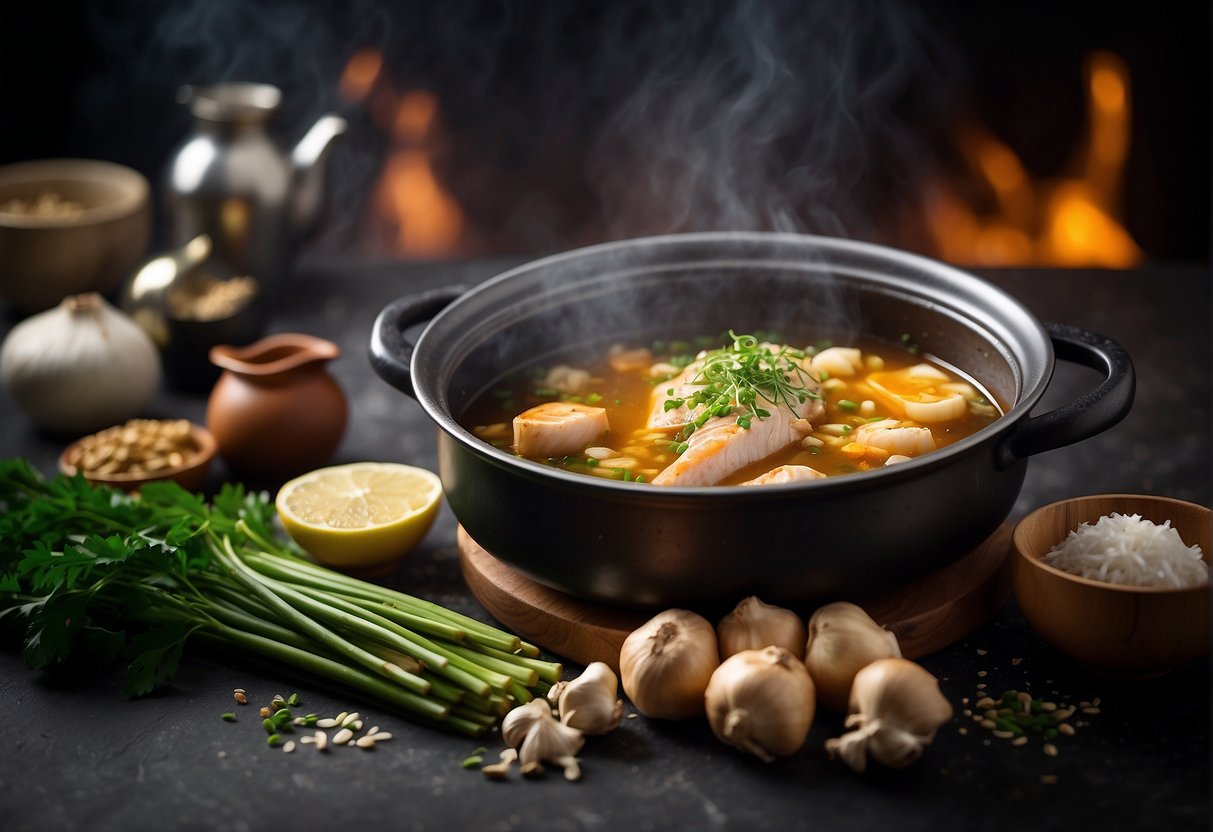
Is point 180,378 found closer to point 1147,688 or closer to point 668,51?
point 668,51

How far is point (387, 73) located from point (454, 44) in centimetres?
38

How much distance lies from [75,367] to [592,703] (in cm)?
255

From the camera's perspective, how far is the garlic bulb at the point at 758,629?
2.78m

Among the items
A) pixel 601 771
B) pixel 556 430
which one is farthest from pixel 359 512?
pixel 601 771

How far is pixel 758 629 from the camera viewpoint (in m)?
2.78

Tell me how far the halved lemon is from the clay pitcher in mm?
487

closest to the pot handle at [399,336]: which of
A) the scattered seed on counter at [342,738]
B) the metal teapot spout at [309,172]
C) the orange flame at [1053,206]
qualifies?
the scattered seed on counter at [342,738]

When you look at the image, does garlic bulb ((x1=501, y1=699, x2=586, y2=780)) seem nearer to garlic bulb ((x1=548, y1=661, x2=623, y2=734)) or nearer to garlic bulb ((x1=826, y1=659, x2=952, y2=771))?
garlic bulb ((x1=548, y1=661, x2=623, y2=734))

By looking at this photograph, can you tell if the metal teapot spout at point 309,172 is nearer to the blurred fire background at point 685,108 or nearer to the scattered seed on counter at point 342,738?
the blurred fire background at point 685,108

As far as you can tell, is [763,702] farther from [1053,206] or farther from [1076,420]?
[1053,206]

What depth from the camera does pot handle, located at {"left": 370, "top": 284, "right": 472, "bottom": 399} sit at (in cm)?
331

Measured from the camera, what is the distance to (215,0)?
6125mm

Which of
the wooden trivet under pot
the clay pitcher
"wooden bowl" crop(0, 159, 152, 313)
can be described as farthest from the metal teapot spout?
the wooden trivet under pot

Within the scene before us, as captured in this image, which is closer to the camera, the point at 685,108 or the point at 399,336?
the point at 399,336
